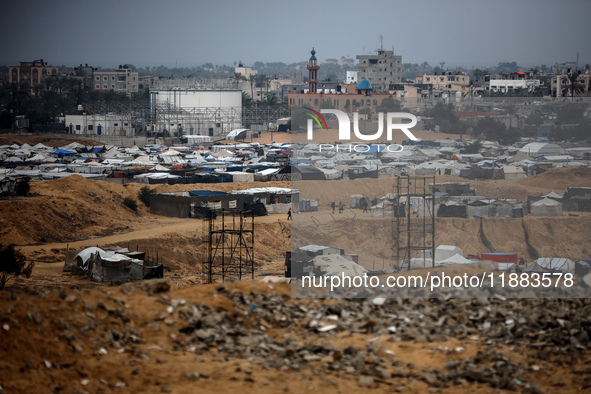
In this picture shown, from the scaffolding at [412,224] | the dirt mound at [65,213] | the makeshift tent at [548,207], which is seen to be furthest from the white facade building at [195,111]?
the makeshift tent at [548,207]

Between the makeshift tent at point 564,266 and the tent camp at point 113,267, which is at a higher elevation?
the makeshift tent at point 564,266

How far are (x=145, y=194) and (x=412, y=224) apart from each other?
16508mm

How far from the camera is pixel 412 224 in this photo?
31.7 feet

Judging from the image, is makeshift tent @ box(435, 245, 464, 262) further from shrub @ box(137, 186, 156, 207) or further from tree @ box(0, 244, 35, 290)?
shrub @ box(137, 186, 156, 207)

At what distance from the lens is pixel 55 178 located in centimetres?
2783

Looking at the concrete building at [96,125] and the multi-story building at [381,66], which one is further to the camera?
the multi-story building at [381,66]

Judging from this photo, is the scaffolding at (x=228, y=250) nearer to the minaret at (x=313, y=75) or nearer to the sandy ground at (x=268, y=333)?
the sandy ground at (x=268, y=333)

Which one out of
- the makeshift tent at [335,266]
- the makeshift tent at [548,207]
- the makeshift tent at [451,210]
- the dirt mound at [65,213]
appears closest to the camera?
the makeshift tent at [335,266]

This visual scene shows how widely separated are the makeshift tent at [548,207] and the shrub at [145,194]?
55.9 feet

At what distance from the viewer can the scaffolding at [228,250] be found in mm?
13048

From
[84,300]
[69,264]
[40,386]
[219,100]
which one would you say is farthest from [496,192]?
[219,100]

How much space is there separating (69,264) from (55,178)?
12828 mm

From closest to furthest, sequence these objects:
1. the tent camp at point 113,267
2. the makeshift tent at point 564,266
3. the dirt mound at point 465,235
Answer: the makeshift tent at point 564,266, the dirt mound at point 465,235, the tent camp at point 113,267

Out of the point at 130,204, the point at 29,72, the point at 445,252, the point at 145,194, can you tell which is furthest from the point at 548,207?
the point at 29,72
